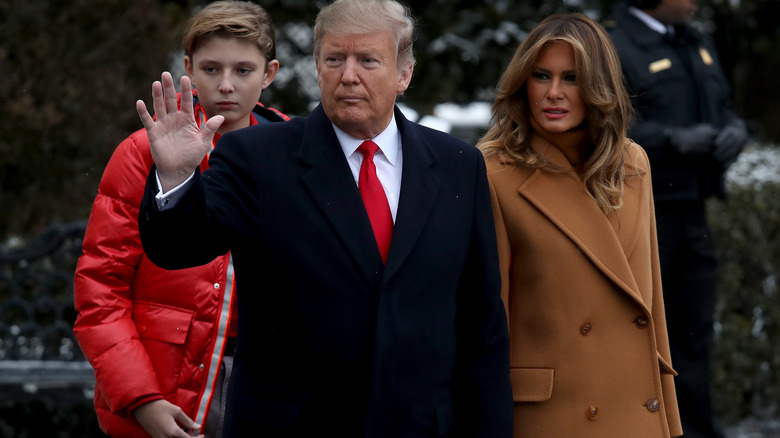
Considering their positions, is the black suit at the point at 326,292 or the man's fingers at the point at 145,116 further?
the black suit at the point at 326,292

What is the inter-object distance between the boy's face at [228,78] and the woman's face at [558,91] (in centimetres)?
93

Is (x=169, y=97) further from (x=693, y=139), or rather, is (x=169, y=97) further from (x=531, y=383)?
(x=693, y=139)

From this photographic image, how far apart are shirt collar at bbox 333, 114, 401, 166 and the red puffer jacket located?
2.30 feet

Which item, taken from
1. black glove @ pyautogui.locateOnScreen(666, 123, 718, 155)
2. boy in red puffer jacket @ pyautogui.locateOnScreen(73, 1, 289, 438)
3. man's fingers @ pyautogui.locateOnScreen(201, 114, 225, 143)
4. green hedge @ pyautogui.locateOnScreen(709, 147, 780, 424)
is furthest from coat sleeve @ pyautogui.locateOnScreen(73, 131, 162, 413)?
Result: green hedge @ pyautogui.locateOnScreen(709, 147, 780, 424)

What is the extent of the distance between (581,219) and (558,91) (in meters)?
0.40

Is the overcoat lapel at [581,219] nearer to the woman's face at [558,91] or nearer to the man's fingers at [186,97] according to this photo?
the woman's face at [558,91]

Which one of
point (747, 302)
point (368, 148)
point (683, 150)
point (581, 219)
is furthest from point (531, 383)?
point (747, 302)

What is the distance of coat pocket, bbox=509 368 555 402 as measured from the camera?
3.28 metres

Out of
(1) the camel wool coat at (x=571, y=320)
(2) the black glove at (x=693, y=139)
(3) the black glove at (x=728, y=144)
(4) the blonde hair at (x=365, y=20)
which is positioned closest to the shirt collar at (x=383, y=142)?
(4) the blonde hair at (x=365, y=20)

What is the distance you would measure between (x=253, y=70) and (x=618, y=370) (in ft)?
4.97

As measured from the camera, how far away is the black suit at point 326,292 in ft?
8.94

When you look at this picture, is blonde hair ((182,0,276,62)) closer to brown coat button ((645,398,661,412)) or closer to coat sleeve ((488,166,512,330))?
coat sleeve ((488,166,512,330))

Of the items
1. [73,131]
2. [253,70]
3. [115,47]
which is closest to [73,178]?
[73,131]

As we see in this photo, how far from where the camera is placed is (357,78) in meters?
2.83
